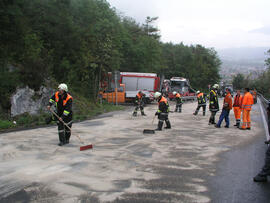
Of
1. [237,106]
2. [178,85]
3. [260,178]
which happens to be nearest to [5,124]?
[260,178]

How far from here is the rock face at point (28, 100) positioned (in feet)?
43.8

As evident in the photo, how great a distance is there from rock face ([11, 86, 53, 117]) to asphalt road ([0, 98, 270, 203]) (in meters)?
3.41

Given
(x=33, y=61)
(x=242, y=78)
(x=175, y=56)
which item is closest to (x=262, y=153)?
(x=33, y=61)

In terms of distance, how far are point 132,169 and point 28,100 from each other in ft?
31.2

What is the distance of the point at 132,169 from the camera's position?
620 centimetres

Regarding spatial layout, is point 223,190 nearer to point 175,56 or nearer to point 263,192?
point 263,192

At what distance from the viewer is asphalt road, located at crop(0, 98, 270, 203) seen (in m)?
4.78

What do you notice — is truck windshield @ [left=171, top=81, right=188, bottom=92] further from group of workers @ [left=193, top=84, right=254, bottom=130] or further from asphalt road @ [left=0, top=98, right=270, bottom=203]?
asphalt road @ [left=0, top=98, right=270, bottom=203]

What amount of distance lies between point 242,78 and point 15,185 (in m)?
134

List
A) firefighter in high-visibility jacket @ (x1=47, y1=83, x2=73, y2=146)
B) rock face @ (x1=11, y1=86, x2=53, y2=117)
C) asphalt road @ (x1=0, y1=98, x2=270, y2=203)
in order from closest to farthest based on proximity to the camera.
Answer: asphalt road @ (x1=0, y1=98, x2=270, y2=203) → firefighter in high-visibility jacket @ (x1=47, y1=83, x2=73, y2=146) → rock face @ (x1=11, y1=86, x2=53, y2=117)

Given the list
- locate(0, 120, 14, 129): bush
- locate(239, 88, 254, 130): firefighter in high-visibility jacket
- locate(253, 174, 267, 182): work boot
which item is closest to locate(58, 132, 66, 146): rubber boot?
locate(0, 120, 14, 129): bush

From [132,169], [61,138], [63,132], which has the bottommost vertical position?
[132,169]

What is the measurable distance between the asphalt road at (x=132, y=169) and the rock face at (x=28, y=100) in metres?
3.41

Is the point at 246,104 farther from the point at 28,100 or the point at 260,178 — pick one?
the point at 28,100
